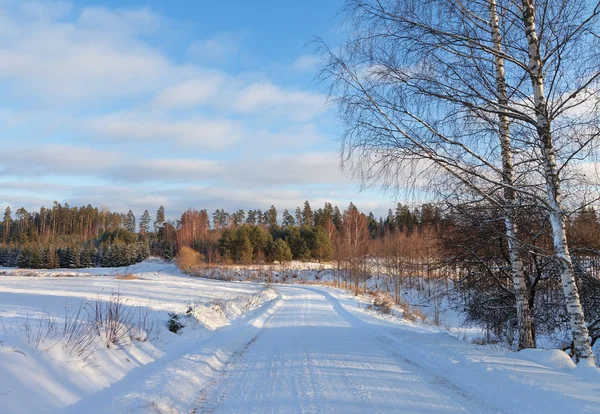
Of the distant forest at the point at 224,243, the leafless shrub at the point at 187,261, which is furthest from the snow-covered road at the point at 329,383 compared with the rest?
the leafless shrub at the point at 187,261

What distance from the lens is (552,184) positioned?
6.52 metres

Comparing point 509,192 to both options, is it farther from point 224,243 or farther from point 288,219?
point 288,219

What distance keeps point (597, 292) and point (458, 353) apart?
5.16 m

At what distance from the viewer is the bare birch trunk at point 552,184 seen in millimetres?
6516

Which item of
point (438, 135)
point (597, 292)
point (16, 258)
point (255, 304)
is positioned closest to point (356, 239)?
point (255, 304)

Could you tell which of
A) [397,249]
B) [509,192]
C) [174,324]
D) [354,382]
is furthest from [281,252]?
[354,382]

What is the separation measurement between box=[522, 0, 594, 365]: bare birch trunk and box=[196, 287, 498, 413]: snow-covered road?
253cm

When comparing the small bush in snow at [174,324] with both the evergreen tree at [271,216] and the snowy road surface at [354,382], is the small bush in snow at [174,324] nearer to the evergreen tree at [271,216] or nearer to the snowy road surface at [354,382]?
the snowy road surface at [354,382]

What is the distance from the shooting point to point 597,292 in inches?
399

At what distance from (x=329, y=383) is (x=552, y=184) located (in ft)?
15.3

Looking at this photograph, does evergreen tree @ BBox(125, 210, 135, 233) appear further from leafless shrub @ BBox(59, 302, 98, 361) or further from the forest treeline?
leafless shrub @ BBox(59, 302, 98, 361)

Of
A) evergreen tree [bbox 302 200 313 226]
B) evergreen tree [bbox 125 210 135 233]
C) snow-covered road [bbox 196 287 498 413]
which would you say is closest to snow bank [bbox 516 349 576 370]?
snow-covered road [bbox 196 287 498 413]

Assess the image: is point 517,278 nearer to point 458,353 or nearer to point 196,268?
point 458,353

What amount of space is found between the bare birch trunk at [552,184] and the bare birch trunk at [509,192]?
513mm
